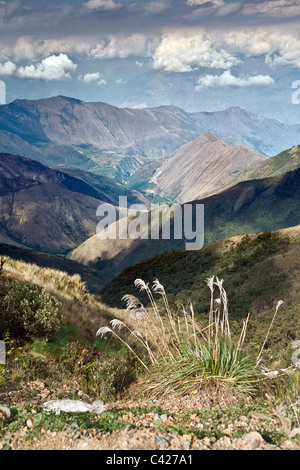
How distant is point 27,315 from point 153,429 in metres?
4.92

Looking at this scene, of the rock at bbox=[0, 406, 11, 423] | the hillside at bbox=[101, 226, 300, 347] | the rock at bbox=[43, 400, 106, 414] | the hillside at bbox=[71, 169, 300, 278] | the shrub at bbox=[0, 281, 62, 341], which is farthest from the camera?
the hillside at bbox=[71, 169, 300, 278]

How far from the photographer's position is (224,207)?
170m

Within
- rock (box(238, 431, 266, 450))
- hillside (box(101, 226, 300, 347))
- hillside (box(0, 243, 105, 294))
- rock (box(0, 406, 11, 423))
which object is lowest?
hillside (box(0, 243, 105, 294))

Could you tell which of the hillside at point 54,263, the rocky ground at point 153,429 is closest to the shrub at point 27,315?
the rocky ground at point 153,429

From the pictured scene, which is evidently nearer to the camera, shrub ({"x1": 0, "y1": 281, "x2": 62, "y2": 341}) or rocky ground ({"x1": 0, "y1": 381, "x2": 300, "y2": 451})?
rocky ground ({"x1": 0, "y1": 381, "x2": 300, "y2": 451})

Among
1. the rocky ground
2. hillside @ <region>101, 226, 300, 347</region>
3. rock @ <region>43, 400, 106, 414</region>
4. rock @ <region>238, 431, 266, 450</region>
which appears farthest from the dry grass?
hillside @ <region>101, 226, 300, 347</region>

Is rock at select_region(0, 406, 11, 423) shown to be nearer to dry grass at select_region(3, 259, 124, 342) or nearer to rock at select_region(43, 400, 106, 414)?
rock at select_region(43, 400, 106, 414)

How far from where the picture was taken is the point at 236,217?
160250 millimetres

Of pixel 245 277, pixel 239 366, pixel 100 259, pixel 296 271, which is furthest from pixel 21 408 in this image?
pixel 100 259

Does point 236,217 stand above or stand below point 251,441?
below

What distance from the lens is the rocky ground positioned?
3.96 m

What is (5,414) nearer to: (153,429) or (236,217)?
(153,429)

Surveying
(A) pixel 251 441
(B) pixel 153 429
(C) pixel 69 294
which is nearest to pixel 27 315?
(C) pixel 69 294

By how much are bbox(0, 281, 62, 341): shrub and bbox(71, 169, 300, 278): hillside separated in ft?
429
